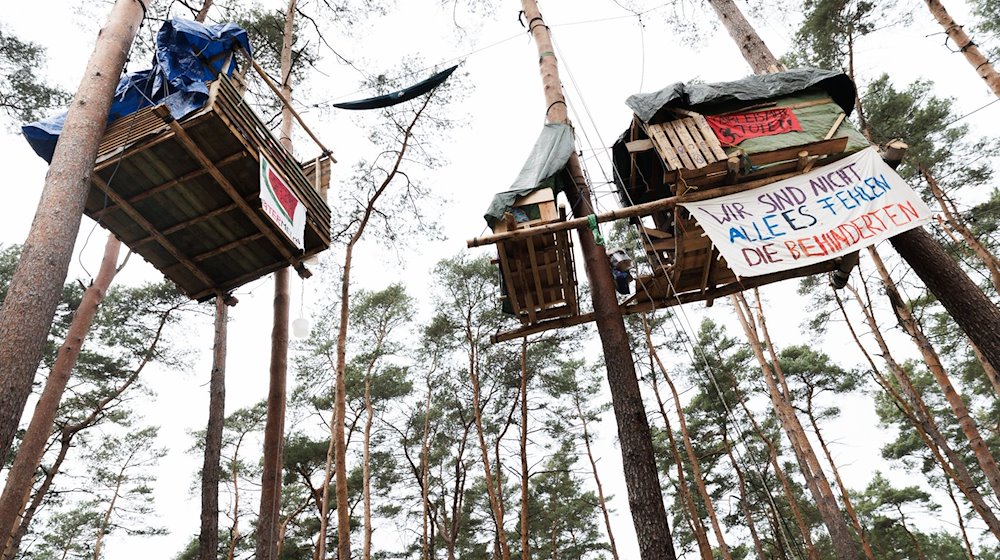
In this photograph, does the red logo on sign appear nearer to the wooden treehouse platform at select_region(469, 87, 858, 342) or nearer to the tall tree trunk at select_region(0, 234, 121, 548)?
the wooden treehouse platform at select_region(469, 87, 858, 342)

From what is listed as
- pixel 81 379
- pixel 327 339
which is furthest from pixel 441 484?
pixel 81 379

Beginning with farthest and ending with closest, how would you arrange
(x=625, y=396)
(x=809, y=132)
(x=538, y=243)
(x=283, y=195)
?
1. (x=283, y=195)
2. (x=538, y=243)
3. (x=809, y=132)
4. (x=625, y=396)

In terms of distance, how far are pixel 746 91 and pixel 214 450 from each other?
777 centimetres

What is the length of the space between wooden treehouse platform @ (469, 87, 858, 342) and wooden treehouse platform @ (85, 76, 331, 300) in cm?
275

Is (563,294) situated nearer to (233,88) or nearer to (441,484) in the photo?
(233,88)

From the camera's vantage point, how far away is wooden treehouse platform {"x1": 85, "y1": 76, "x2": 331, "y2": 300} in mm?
4887

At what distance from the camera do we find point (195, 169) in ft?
17.3

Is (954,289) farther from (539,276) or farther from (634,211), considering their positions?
(539,276)

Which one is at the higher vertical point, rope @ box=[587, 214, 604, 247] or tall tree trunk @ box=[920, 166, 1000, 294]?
tall tree trunk @ box=[920, 166, 1000, 294]

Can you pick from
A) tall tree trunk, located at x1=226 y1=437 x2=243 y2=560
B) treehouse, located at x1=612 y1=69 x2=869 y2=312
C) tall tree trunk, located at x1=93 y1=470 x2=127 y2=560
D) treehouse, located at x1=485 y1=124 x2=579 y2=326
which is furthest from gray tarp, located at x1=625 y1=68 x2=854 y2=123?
tall tree trunk, located at x1=93 y1=470 x2=127 y2=560

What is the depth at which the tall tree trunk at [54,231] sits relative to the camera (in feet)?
9.52

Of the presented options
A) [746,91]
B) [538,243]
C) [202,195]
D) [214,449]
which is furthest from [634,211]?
[214,449]

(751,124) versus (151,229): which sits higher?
(151,229)

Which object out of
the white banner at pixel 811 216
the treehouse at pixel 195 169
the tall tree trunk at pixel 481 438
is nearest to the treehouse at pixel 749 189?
the white banner at pixel 811 216
